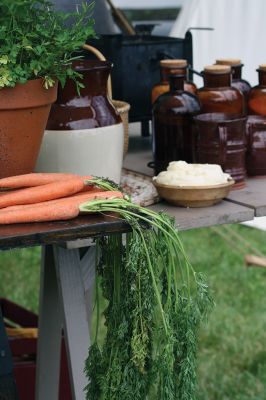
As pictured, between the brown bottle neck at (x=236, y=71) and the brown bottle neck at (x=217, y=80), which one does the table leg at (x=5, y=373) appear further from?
the brown bottle neck at (x=236, y=71)

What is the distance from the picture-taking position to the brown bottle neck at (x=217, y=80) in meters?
1.96

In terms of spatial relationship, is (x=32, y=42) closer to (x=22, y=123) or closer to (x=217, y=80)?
(x=22, y=123)

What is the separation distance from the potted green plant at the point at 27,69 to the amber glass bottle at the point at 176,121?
1.36ft

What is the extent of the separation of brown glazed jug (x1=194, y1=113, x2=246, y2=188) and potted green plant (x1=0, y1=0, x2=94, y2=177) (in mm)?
416

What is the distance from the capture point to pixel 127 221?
1.32 metres

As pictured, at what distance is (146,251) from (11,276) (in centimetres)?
297

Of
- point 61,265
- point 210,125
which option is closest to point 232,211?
point 210,125

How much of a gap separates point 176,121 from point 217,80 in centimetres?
14

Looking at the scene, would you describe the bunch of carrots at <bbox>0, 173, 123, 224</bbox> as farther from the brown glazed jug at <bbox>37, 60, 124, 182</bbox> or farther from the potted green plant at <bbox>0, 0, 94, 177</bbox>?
the brown glazed jug at <bbox>37, 60, 124, 182</bbox>

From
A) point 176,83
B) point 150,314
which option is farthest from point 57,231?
point 176,83

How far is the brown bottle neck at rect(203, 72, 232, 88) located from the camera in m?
1.96

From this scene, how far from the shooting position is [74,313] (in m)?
1.74

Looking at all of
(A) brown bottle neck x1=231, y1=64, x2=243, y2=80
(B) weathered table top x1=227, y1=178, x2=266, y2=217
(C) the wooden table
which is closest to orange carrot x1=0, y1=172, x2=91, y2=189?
(C) the wooden table

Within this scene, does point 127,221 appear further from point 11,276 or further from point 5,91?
point 11,276
